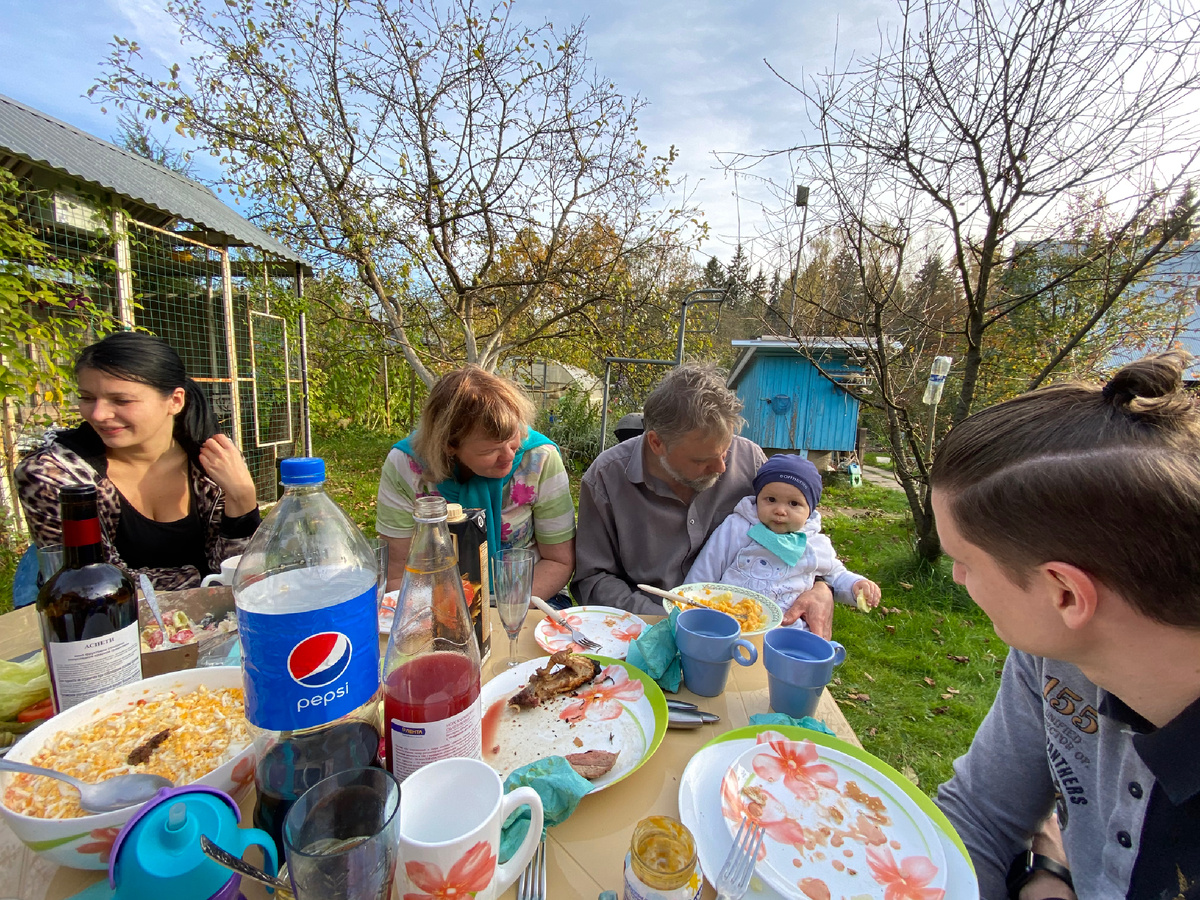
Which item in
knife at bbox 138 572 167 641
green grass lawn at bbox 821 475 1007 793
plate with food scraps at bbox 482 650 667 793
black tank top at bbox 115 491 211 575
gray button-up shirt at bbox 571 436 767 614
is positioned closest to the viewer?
plate with food scraps at bbox 482 650 667 793

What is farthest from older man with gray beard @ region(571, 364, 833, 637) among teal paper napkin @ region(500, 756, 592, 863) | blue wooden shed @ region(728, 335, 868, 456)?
blue wooden shed @ region(728, 335, 868, 456)

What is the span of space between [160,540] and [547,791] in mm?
2301

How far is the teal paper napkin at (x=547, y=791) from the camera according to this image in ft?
3.03

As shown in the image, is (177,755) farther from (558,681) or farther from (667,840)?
(667,840)

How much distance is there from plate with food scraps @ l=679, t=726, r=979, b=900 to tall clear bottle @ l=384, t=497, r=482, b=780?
48 centimetres

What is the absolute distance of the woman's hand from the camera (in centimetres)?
230

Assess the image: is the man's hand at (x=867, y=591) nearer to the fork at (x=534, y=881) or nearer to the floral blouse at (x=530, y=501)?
the floral blouse at (x=530, y=501)

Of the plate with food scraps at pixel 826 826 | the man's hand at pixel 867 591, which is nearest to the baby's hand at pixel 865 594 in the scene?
the man's hand at pixel 867 591

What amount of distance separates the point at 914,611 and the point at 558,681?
468 cm

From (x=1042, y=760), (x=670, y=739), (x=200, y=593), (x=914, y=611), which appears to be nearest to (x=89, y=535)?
(x=200, y=593)

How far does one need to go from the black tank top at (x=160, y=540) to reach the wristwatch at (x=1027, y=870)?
3.09 metres

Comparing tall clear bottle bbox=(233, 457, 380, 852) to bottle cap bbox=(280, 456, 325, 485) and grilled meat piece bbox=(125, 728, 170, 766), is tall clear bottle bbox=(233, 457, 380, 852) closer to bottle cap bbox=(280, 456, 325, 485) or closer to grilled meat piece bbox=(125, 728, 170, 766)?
bottle cap bbox=(280, 456, 325, 485)

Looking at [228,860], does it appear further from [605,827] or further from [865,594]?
[865,594]

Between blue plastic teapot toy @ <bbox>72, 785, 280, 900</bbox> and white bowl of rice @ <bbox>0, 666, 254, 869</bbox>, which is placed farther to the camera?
white bowl of rice @ <bbox>0, 666, 254, 869</bbox>
